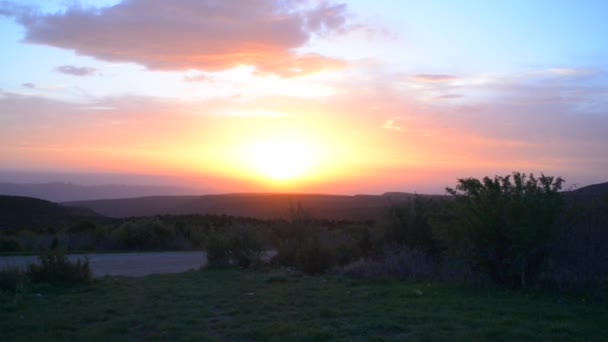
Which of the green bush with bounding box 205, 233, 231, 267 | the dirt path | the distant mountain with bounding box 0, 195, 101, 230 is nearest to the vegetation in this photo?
the green bush with bounding box 205, 233, 231, 267

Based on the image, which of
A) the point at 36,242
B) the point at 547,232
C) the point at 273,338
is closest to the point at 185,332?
the point at 273,338

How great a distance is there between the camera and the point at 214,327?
11367 mm

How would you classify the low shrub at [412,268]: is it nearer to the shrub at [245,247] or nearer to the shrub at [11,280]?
the shrub at [245,247]

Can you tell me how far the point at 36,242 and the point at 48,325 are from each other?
30.5 metres

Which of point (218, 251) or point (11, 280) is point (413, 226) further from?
point (11, 280)

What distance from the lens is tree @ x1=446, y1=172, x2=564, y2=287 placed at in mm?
15148

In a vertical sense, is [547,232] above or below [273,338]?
above

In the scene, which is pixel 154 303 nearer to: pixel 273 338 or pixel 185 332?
pixel 185 332

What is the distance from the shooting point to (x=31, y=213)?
3693 inches

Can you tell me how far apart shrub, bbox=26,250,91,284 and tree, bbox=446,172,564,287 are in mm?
9575

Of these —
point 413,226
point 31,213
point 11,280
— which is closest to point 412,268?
point 413,226

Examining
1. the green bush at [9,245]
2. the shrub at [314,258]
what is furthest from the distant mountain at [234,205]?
the shrub at [314,258]

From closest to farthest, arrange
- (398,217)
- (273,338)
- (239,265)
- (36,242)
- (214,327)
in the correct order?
(273,338)
(214,327)
(398,217)
(239,265)
(36,242)

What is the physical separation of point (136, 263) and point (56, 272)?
39.2 ft
